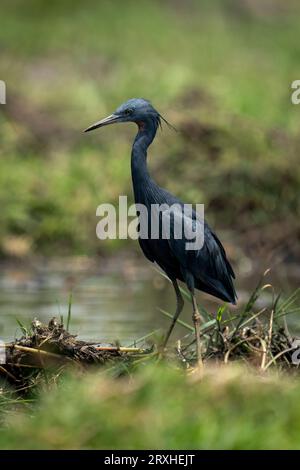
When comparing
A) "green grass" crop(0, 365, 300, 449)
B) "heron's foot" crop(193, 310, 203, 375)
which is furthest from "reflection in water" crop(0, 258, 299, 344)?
"green grass" crop(0, 365, 300, 449)

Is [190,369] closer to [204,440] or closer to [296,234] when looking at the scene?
[204,440]

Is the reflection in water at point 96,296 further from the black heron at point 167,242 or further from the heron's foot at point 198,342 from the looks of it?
the heron's foot at point 198,342

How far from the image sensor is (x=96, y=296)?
1245cm

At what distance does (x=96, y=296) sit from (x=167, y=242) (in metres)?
4.51

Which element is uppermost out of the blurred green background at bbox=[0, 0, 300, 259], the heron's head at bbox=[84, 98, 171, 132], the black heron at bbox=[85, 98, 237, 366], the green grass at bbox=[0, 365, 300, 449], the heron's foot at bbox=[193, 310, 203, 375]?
the blurred green background at bbox=[0, 0, 300, 259]

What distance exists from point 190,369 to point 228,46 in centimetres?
1602

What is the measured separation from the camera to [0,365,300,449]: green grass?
5652 mm

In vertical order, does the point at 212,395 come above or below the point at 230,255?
below

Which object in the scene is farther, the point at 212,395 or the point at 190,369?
the point at 190,369

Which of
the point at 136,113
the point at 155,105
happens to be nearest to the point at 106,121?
the point at 136,113

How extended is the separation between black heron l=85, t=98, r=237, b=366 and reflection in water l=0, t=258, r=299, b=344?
1834 millimetres

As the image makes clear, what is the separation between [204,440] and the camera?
5621 millimetres

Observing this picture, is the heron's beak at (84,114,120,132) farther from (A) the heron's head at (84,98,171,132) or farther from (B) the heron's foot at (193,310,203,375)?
(B) the heron's foot at (193,310,203,375)

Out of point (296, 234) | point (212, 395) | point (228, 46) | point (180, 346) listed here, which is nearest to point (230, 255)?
point (296, 234)
